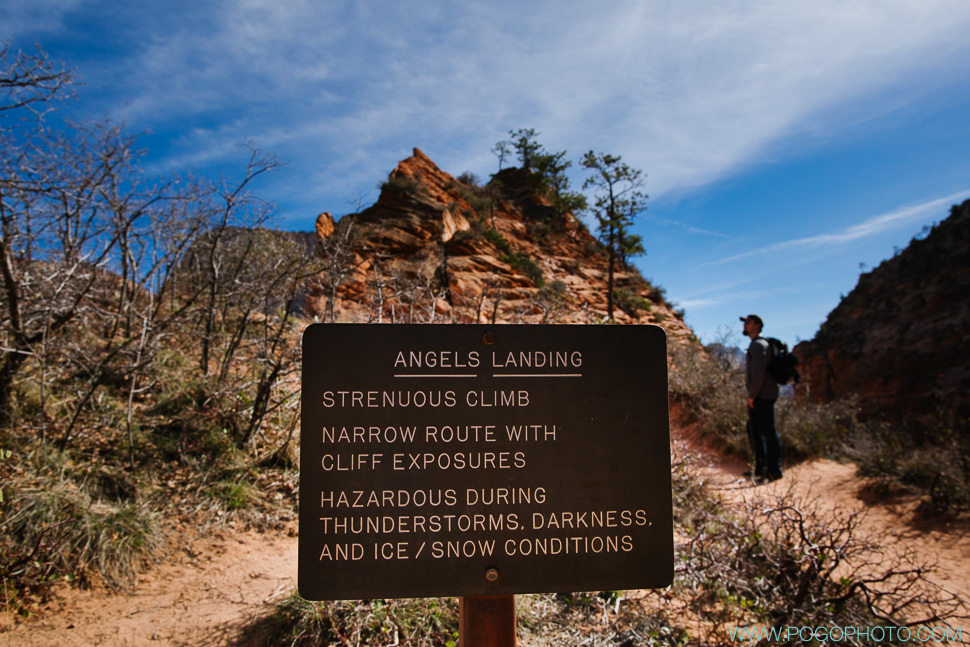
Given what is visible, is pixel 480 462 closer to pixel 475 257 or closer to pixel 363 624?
pixel 363 624

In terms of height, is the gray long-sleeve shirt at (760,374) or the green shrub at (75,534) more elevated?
the gray long-sleeve shirt at (760,374)

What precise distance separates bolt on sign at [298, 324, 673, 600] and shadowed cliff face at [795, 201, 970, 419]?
46.6 ft

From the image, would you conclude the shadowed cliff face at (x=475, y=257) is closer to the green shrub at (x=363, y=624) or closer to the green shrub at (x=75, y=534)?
the green shrub at (x=75, y=534)

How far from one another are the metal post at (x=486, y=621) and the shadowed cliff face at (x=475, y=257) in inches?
177

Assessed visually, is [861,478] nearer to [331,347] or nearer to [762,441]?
[762,441]

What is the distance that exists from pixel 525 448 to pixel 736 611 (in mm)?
2587

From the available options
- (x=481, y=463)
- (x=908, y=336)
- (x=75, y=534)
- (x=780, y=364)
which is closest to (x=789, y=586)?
(x=481, y=463)

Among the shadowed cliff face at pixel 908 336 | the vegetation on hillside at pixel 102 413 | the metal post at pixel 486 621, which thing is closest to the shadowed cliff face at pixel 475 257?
the vegetation on hillside at pixel 102 413

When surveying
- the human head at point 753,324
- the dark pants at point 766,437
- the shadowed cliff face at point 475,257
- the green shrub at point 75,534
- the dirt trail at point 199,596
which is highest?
the shadowed cliff face at point 475,257

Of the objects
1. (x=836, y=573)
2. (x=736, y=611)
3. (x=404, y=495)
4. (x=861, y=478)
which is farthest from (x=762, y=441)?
(x=404, y=495)

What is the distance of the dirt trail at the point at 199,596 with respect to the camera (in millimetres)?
2828

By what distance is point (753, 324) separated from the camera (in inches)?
242

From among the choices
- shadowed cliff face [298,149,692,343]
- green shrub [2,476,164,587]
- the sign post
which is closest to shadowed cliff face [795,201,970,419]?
shadowed cliff face [298,149,692,343]

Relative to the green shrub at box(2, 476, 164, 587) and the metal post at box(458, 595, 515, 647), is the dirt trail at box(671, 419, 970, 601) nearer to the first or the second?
the metal post at box(458, 595, 515, 647)
